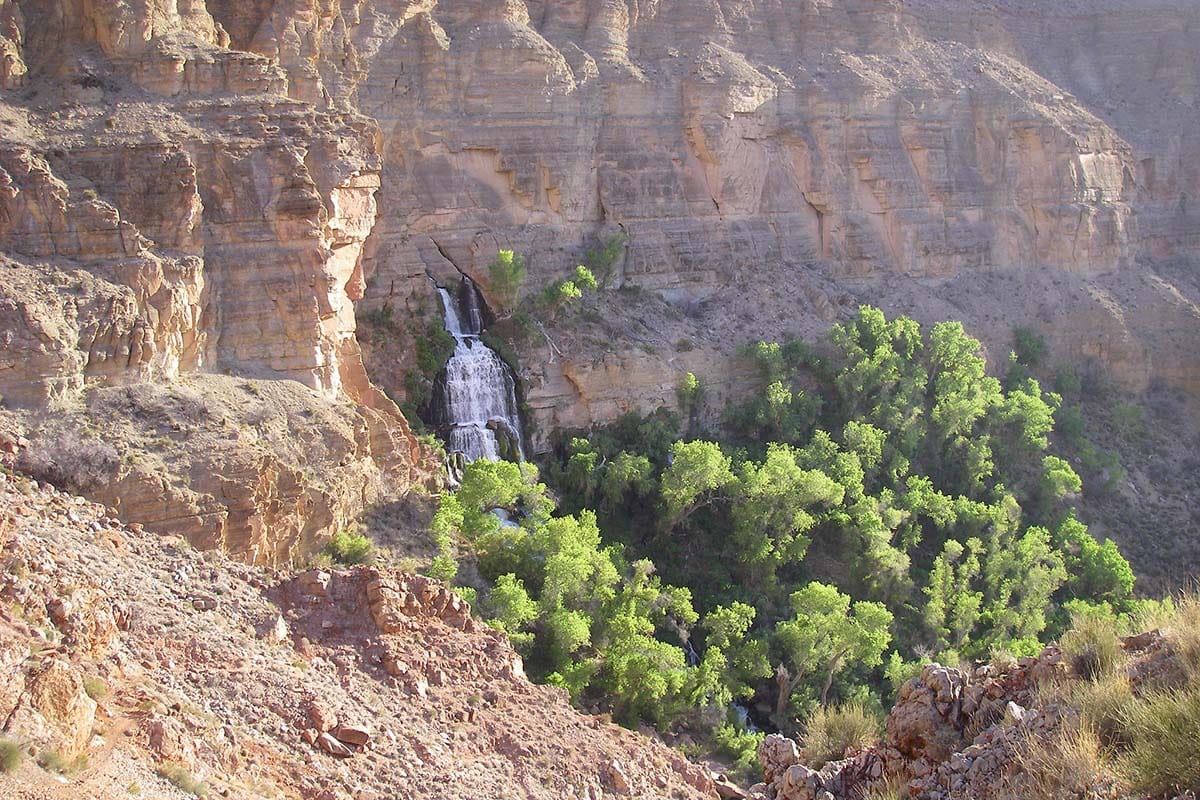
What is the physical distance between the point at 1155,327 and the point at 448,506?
33647 mm

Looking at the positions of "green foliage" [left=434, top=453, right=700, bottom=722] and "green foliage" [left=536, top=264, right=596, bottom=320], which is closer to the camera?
"green foliage" [left=434, top=453, right=700, bottom=722]

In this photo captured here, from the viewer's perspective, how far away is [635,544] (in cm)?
3441

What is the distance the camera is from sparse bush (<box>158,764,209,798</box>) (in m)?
14.9

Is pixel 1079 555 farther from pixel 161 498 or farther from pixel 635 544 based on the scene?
pixel 161 498

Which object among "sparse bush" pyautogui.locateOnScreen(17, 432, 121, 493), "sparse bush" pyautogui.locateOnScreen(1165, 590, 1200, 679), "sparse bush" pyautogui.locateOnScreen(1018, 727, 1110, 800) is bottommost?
"sparse bush" pyautogui.locateOnScreen(17, 432, 121, 493)

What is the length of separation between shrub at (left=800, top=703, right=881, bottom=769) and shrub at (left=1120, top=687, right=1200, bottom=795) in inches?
231

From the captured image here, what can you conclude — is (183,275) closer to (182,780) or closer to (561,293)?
(182,780)

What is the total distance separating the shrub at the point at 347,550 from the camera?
26163mm

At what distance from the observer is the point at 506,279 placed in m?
37.4

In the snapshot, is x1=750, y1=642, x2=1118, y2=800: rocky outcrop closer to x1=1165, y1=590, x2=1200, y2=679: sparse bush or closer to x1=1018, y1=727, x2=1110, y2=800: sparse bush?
x1=1018, y1=727, x2=1110, y2=800: sparse bush

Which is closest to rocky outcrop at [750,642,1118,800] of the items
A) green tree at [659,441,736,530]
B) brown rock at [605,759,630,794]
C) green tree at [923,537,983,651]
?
brown rock at [605,759,630,794]

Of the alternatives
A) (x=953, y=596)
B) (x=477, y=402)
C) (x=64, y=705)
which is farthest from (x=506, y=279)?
(x=64, y=705)

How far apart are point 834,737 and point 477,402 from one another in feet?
67.5

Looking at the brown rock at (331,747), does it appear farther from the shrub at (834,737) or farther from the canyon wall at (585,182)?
the shrub at (834,737)
